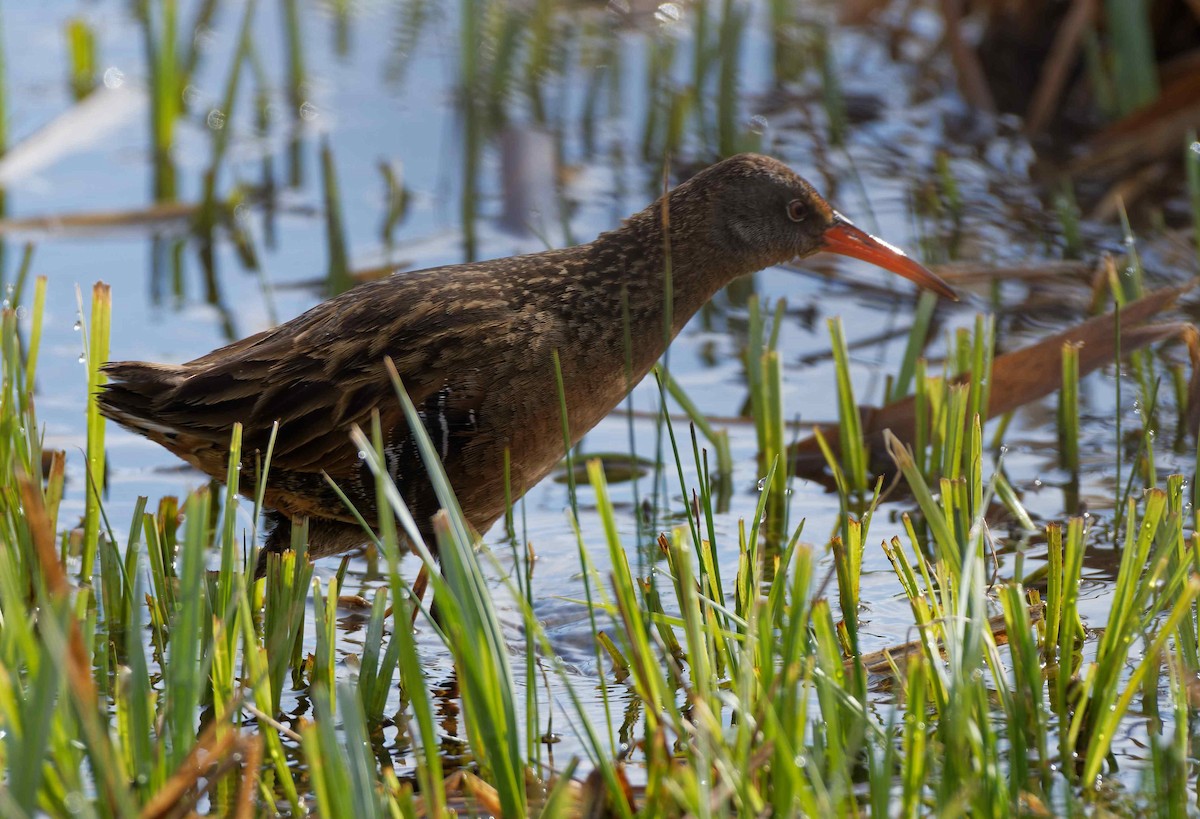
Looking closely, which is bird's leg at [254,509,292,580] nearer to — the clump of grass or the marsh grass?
the marsh grass

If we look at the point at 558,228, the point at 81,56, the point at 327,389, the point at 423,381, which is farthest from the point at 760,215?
the point at 81,56

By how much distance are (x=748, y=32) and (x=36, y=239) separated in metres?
3.64

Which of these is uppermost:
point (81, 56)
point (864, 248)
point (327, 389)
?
point (81, 56)

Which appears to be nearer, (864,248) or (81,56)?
(864,248)

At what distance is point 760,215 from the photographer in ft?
12.0

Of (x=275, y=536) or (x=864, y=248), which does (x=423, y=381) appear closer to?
(x=275, y=536)

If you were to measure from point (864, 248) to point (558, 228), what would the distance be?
2347 mm

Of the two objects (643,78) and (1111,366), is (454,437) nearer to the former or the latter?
(1111,366)

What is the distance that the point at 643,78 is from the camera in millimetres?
7559

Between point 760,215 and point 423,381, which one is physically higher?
point 760,215

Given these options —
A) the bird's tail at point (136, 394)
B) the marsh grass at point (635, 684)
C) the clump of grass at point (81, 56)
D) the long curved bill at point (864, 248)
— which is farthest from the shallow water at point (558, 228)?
the bird's tail at point (136, 394)

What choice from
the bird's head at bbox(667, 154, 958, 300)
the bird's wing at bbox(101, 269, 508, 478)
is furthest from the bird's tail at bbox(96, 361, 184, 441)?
the bird's head at bbox(667, 154, 958, 300)

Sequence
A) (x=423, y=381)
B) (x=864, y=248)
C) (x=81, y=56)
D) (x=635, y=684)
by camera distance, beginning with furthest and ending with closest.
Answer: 1. (x=81, y=56)
2. (x=864, y=248)
3. (x=423, y=381)
4. (x=635, y=684)

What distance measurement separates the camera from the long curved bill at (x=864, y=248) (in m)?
3.75
